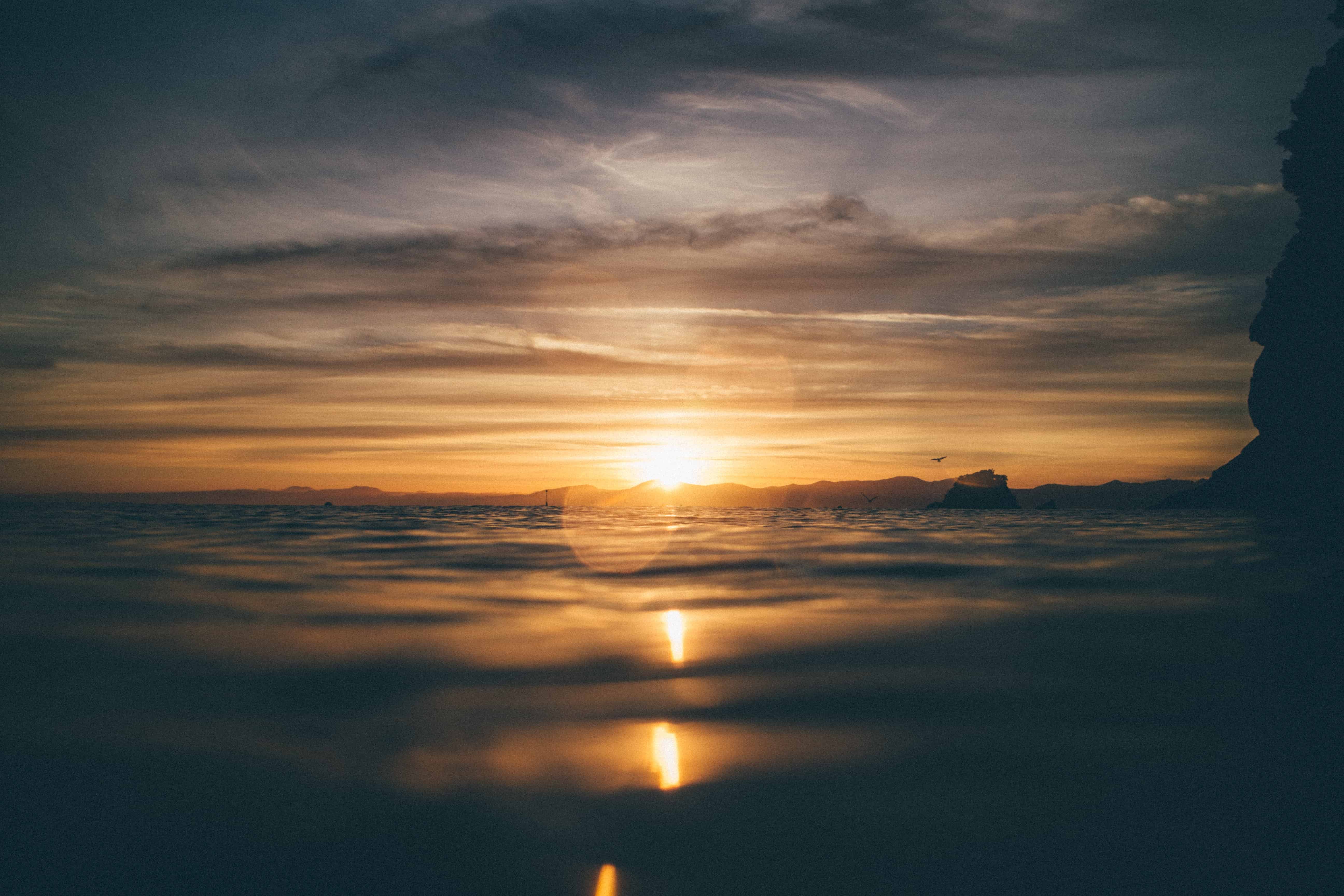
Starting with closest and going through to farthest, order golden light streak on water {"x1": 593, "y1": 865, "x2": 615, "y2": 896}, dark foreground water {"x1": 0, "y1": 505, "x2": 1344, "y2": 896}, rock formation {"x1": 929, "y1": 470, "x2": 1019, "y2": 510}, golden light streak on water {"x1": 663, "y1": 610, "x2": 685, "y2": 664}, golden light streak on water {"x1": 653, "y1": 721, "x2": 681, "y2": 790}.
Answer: golden light streak on water {"x1": 593, "y1": 865, "x2": 615, "y2": 896}, dark foreground water {"x1": 0, "y1": 505, "x2": 1344, "y2": 896}, golden light streak on water {"x1": 653, "y1": 721, "x2": 681, "y2": 790}, golden light streak on water {"x1": 663, "y1": 610, "x2": 685, "y2": 664}, rock formation {"x1": 929, "y1": 470, "x2": 1019, "y2": 510}

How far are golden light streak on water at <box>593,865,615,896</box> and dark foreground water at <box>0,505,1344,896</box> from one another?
0.05 m

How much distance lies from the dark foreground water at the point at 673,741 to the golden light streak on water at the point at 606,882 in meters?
0.05

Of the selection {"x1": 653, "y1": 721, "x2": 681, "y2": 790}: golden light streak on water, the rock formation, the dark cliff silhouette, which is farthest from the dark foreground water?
the rock formation

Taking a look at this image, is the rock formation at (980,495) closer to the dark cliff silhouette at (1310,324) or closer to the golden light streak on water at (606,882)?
the dark cliff silhouette at (1310,324)

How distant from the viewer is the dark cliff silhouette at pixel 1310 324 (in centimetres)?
5906

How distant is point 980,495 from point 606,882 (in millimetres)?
161730

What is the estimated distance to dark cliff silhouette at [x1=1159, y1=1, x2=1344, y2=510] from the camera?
59.1 metres

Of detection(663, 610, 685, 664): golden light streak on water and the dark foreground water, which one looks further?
detection(663, 610, 685, 664): golden light streak on water

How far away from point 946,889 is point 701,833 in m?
1.07

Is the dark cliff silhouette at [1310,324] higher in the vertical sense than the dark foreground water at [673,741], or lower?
higher

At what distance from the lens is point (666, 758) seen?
13.8 feet

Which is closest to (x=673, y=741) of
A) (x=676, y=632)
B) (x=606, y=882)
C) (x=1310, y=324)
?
(x=606, y=882)

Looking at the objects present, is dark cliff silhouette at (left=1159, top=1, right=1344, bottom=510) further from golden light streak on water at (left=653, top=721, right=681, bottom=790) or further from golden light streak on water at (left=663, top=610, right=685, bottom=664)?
golden light streak on water at (left=653, top=721, right=681, bottom=790)

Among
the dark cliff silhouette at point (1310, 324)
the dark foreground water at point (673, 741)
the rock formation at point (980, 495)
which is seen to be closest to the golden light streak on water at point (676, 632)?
the dark foreground water at point (673, 741)
